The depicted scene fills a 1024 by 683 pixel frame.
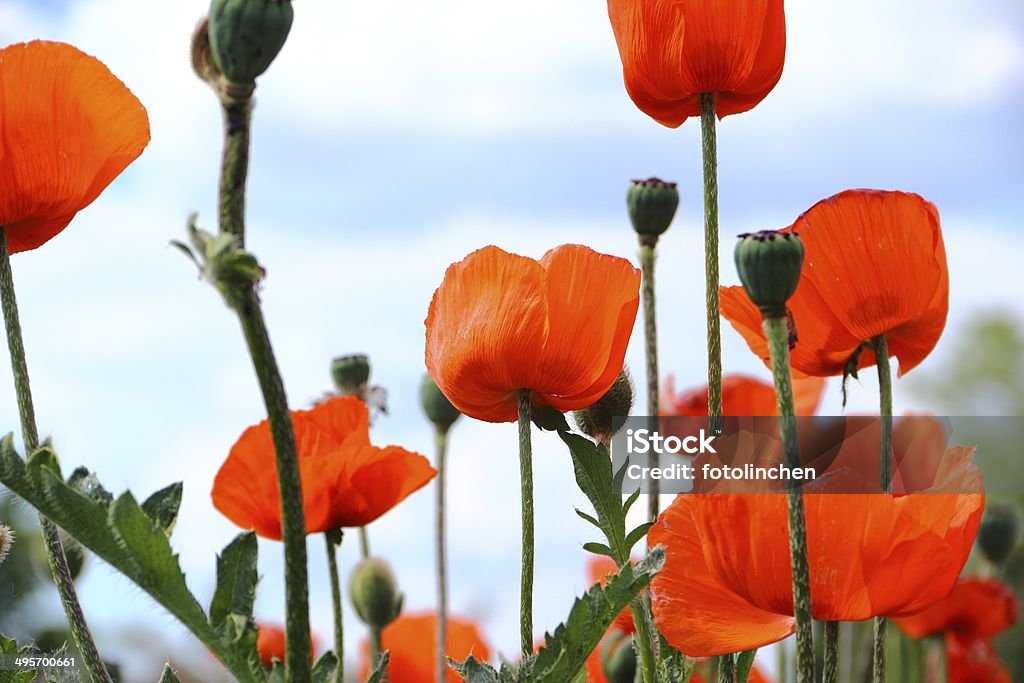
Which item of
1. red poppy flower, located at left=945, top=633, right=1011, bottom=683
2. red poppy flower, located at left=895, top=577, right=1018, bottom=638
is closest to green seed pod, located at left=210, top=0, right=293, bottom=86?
red poppy flower, located at left=895, top=577, right=1018, bottom=638

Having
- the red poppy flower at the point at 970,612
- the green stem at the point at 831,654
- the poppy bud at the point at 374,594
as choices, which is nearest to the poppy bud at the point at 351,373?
the poppy bud at the point at 374,594

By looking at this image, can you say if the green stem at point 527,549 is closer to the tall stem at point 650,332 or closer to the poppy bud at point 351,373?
the tall stem at point 650,332

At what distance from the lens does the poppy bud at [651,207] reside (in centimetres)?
129

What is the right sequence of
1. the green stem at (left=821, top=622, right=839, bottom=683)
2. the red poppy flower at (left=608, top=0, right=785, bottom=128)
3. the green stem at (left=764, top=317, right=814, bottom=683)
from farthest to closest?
the red poppy flower at (left=608, top=0, right=785, bottom=128)
the green stem at (left=821, top=622, right=839, bottom=683)
the green stem at (left=764, top=317, right=814, bottom=683)

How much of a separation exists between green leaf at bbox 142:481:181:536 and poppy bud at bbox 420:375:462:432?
808 mm

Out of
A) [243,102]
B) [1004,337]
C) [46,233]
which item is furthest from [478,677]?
[1004,337]

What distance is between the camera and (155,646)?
159 centimetres

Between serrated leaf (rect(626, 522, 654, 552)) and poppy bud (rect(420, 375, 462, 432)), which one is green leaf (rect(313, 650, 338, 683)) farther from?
poppy bud (rect(420, 375, 462, 432))

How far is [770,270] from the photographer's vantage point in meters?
0.81

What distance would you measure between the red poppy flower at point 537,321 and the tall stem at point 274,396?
368 mm

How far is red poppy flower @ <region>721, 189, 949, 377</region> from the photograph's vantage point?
3.45 feet

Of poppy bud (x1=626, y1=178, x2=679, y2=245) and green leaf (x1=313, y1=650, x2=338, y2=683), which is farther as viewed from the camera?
poppy bud (x1=626, y1=178, x2=679, y2=245)

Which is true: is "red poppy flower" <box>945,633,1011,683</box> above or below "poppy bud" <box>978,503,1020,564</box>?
below

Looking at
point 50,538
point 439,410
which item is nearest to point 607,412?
point 50,538
